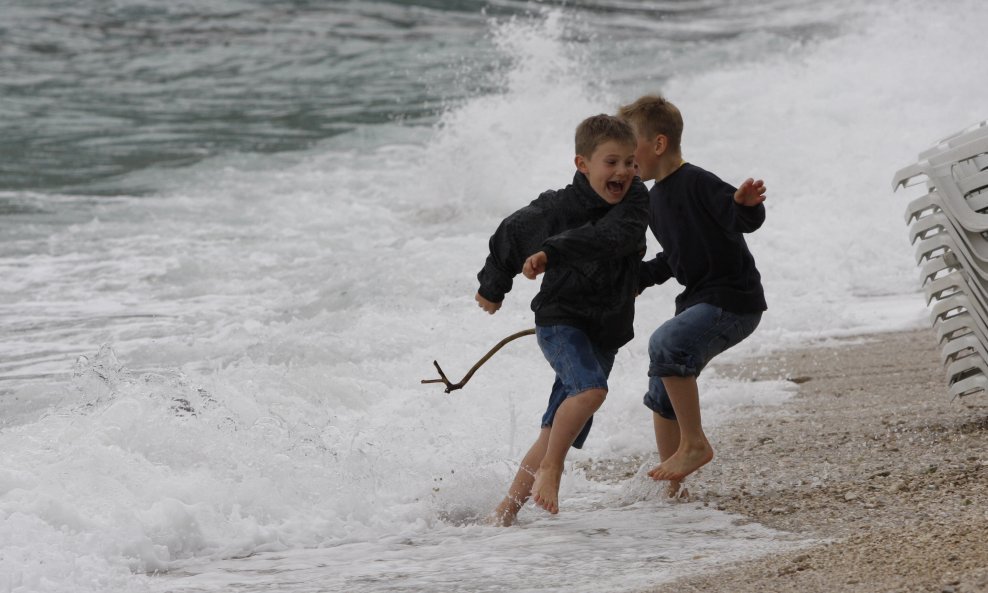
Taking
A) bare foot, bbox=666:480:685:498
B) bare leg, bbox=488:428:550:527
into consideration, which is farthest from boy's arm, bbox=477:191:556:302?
bare foot, bbox=666:480:685:498

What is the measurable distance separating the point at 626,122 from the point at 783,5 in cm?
2403

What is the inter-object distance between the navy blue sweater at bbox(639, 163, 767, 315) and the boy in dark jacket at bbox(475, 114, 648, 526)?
119 mm

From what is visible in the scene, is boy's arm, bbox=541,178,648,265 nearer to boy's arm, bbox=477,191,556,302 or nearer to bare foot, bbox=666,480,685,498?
boy's arm, bbox=477,191,556,302

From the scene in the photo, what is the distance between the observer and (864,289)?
8328 mm

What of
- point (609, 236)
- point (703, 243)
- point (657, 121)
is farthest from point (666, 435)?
point (657, 121)

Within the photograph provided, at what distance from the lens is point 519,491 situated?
4.07 meters

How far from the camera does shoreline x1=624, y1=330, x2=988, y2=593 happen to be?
3.11 metres

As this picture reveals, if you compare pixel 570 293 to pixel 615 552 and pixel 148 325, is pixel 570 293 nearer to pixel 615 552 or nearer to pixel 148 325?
pixel 615 552

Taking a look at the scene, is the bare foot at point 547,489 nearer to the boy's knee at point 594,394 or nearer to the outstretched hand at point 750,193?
the boy's knee at point 594,394

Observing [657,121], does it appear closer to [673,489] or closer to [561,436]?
[561,436]

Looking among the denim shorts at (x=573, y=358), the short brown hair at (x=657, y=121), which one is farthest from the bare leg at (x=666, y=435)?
the short brown hair at (x=657, y=121)

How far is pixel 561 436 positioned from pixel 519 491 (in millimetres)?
270


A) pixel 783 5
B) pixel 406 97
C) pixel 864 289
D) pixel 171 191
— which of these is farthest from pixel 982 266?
pixel 783 5

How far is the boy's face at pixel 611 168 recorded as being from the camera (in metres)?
3.96
